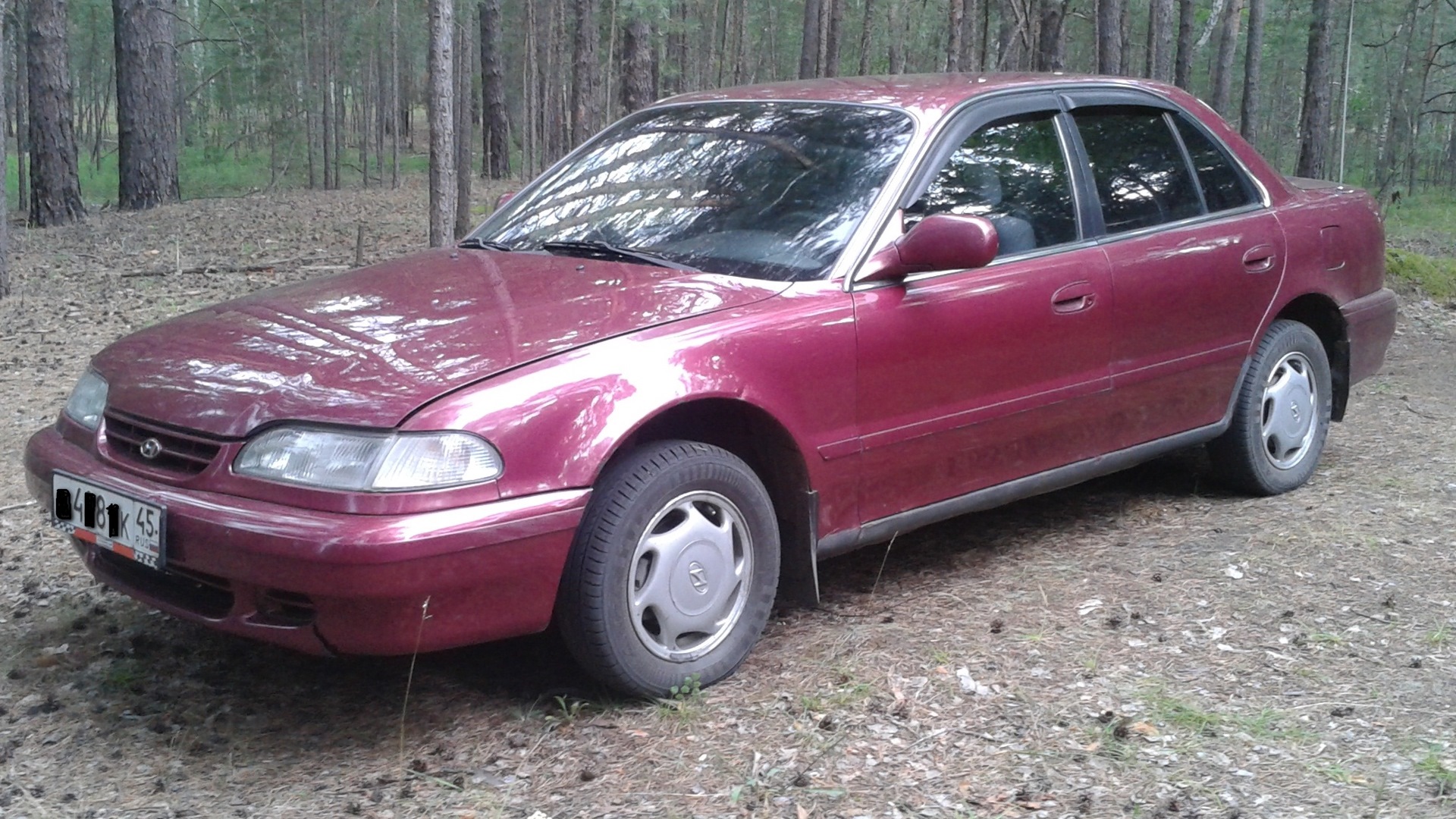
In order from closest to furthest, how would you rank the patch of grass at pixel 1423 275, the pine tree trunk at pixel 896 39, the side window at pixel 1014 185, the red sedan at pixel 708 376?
the red sedan at pixel 708 376
the side window at pixel 1014 185
the patch of grass at pixel 1423 275
the pine tree trunk at pixel 896 39

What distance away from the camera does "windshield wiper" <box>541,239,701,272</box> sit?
3854 mm

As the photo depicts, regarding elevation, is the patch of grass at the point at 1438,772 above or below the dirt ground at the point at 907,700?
above

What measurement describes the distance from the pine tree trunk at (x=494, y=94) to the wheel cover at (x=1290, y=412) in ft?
74.5

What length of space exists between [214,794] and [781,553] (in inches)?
64.0

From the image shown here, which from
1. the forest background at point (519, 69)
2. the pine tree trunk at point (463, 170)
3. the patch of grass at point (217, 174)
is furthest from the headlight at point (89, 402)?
the patch of grass at point (217, 174)

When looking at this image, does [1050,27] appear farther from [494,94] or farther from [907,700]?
[494,94]

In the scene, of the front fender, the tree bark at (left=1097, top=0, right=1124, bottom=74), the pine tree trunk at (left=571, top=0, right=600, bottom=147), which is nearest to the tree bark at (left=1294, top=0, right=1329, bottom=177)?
the tree bark at (left=1097, top=0, right=1124, bottom=74)

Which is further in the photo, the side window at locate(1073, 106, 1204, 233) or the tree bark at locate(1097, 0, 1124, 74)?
the tree bark at locate(1097, 0, 1124, 74)

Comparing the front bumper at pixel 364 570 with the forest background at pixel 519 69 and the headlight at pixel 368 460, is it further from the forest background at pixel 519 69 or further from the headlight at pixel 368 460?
the forest background at pixel 519 69

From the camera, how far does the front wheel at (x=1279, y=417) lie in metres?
5.10

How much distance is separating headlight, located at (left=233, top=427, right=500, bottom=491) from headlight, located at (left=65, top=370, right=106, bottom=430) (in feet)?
2.45

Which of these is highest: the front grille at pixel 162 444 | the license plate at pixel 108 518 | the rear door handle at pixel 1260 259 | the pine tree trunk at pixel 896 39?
the pine tree trunk at pixel 896 39

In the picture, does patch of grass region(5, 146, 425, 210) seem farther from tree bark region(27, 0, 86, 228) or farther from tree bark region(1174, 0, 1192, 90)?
tree bark region(1174, 0, 1192, 90)

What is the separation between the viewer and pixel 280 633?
2.94 meters
